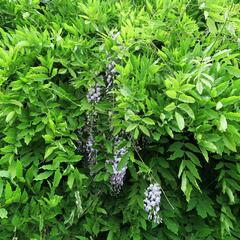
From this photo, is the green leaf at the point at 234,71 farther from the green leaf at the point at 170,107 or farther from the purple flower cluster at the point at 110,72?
the purple flower cluster at the point at 110,72

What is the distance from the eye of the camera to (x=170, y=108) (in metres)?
2.31

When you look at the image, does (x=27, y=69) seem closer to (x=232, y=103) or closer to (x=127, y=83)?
(x=127, y=83)

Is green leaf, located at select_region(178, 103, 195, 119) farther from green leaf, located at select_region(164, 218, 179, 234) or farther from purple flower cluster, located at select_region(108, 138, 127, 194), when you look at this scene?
green leaf, located at select_region(164, 218, 179, 234)

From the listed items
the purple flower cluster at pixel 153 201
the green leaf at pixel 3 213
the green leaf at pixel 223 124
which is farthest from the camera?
the purple flower cluster at pixel 153 201

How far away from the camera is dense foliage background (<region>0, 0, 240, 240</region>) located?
94.4 inches

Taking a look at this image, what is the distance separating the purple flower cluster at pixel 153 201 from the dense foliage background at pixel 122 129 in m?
0.05

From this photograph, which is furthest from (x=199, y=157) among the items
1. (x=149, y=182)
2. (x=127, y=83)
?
(x=127, y=83)

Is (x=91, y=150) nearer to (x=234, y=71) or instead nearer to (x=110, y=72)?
(x=110, y=72)

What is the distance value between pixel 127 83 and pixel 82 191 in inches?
26.9

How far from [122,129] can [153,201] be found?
44cm

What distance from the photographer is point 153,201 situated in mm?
2557

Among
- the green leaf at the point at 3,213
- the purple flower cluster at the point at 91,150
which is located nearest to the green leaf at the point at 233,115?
the purple flower cluster at the point at 91,150

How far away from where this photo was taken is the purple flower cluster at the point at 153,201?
101 inches

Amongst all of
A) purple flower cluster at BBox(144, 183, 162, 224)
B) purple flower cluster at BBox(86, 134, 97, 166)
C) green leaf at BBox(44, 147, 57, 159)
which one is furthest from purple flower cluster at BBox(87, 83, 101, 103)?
purple flower cluster at BBox(144, 183, 162, 224)
